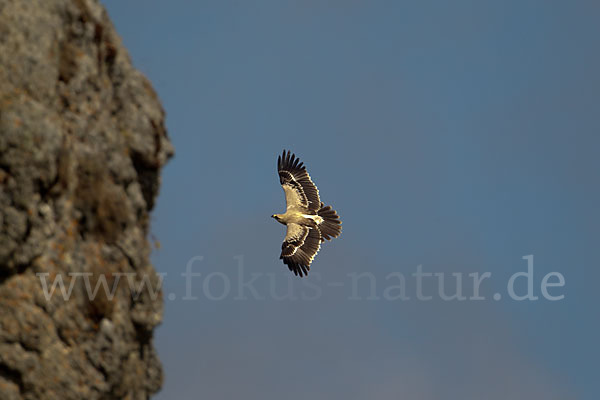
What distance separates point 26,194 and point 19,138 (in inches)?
42.2

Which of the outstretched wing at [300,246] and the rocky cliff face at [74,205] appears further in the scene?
the outstretched wing at [300,246]

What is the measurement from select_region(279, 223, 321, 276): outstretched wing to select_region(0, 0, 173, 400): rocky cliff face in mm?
16961

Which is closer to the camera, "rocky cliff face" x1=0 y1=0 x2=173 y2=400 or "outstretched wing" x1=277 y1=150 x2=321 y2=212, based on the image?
"rocky cliff face" x1=0 y1=0 x2=173 y2=400

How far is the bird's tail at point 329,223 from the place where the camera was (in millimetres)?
40156

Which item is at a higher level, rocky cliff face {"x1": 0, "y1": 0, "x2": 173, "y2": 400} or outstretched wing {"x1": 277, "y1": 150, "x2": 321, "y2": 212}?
outstretched wing {"x1": 277, "y1": 150, "x2": 321, "y2": 212}

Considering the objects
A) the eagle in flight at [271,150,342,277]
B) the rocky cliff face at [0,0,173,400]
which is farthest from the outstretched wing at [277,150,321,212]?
the rocky cliff face at [0,0,173,400]

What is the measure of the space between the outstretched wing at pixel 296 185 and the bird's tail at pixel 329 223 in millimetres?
335

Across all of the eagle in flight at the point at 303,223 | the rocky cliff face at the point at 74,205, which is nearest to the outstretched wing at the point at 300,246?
the eagle in flight at the point at 303,223

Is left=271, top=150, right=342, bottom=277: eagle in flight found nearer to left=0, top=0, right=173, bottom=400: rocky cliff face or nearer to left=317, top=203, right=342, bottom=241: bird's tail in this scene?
left=317, top=203, right=342, bottom=241: bird's tail

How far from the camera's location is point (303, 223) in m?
40.0

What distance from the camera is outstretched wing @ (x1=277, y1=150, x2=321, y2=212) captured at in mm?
40750

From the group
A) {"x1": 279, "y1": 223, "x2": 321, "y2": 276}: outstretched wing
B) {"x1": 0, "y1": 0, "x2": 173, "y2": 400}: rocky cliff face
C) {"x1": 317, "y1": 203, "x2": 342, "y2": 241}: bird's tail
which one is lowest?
{"x1": 0, "y1": 0, "x2": 173, "y2": 400}: rocky cliff face

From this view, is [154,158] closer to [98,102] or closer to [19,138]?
[98,102]

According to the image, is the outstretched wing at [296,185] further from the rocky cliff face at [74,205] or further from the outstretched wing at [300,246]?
the rocky cliff face at [74,205]
